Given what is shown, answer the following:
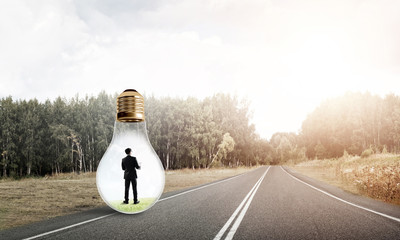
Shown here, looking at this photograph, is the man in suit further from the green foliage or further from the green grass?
the green foliage

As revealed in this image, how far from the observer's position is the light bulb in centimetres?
357

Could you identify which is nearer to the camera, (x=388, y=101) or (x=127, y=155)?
(x=127, y=155)

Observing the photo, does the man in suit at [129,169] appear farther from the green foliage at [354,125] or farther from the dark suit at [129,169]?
the green foliage at [354,125]

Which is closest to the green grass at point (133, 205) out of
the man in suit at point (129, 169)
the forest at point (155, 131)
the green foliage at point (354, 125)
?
the man in suit at point (129, 169)

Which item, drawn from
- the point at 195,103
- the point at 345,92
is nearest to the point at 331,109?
the point at 345,92

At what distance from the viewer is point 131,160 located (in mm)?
3662

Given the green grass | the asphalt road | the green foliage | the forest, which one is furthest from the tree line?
the green grass

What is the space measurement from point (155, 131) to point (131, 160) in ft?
144

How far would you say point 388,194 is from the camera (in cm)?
1169

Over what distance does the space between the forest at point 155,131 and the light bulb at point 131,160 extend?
39.9 m

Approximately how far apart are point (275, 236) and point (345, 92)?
88.3 m

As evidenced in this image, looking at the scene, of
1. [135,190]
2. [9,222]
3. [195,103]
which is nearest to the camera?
[135,190]

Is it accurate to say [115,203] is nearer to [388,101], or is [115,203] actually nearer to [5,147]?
[5,147]

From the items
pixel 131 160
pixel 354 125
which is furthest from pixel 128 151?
pixel 354 125
